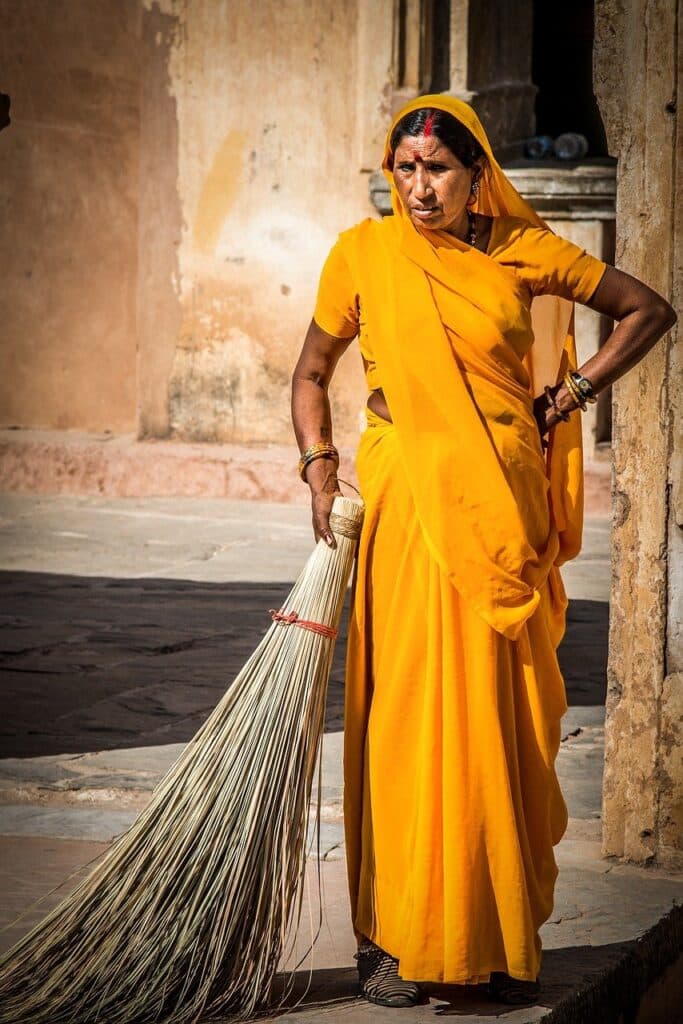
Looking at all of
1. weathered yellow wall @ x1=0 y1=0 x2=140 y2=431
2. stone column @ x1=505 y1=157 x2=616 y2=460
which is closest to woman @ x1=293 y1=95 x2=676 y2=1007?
stone column @ x1=505 y1=157 x2=616 y2=460

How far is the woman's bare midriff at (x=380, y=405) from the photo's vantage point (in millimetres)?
3172

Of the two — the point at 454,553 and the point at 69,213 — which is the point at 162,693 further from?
the point at 69,213

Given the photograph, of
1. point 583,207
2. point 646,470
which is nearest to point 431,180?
point 646,470

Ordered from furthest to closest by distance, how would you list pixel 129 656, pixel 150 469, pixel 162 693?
pixel 150 469
pixel 129 656
pixel 162 693

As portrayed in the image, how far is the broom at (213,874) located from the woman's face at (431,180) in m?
0.54

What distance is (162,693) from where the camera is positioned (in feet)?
19.3

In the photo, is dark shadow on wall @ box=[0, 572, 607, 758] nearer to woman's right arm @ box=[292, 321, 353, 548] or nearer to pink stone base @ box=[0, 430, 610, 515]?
woman's right arm @ box=[292, 321, 353, 548]

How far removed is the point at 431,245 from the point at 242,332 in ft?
25.2

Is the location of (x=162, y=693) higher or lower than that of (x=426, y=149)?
lower

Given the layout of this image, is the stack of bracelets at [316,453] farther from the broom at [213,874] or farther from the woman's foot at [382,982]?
the woman's foot at [382,982]

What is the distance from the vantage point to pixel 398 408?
3088 millimetres

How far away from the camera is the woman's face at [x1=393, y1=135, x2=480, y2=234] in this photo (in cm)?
307

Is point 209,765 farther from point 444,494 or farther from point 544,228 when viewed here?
point 544,228

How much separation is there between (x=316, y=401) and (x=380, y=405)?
152 mm
